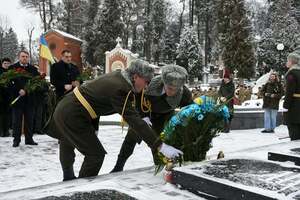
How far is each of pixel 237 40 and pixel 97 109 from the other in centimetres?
3675

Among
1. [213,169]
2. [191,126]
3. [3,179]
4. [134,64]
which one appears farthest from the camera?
[3,179]

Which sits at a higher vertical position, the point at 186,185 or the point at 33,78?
the point at 33,78

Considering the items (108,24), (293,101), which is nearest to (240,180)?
(293,101)

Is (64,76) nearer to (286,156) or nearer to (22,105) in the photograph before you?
(22,105)

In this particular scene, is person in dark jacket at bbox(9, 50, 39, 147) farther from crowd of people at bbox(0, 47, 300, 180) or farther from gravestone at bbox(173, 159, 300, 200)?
gravestone at bbox(173, 159, 300, 200)

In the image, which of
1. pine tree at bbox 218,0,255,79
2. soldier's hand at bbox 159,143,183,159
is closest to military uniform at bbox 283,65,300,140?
soldier's hand at bbox 159,143,183,159

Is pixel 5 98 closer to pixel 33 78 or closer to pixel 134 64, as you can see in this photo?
pixel 33 78

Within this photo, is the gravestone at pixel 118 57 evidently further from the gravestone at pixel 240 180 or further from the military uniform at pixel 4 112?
the gravestone at pixel 240 180

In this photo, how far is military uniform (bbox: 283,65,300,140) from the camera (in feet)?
21.6

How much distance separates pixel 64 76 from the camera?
775cm

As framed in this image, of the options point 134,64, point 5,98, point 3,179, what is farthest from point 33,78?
point 134,64

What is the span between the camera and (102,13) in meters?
40.7

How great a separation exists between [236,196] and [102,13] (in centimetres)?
3943

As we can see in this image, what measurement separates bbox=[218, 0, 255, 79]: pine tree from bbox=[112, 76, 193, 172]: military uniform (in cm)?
3449
